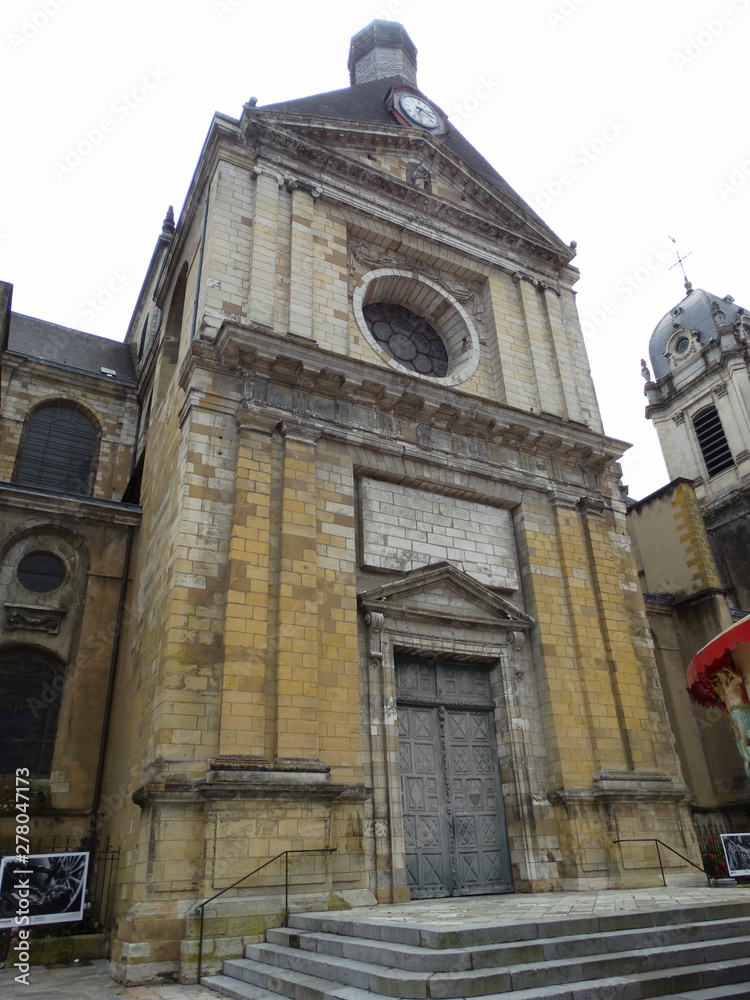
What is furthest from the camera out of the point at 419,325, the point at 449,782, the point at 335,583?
the point at 419,325

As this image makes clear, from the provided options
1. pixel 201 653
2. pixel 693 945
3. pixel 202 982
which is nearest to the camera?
pixel 693 945

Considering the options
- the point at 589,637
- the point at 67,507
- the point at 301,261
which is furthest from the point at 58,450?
the point at 589,637

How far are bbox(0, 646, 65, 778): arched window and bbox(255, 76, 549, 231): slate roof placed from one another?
1103cm

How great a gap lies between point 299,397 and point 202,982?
299 inches

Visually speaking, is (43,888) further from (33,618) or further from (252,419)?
(252,419)

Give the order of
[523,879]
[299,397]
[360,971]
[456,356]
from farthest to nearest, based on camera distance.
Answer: [456,356] < [299,397] < [523,879] < [360,971]

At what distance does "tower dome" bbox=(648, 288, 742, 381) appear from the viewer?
3444 centimetres

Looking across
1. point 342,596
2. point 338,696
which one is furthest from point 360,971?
point 342,596

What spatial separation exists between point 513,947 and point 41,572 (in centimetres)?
968

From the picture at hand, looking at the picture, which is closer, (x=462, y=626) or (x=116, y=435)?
(x=462, y=626)

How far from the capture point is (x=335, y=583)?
10.3 m

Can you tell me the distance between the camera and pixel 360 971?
5.19 meters

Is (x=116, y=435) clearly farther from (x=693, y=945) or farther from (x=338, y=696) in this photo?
(x=693, y=945)

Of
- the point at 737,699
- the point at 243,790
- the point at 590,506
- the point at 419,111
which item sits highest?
the point at 419,111
